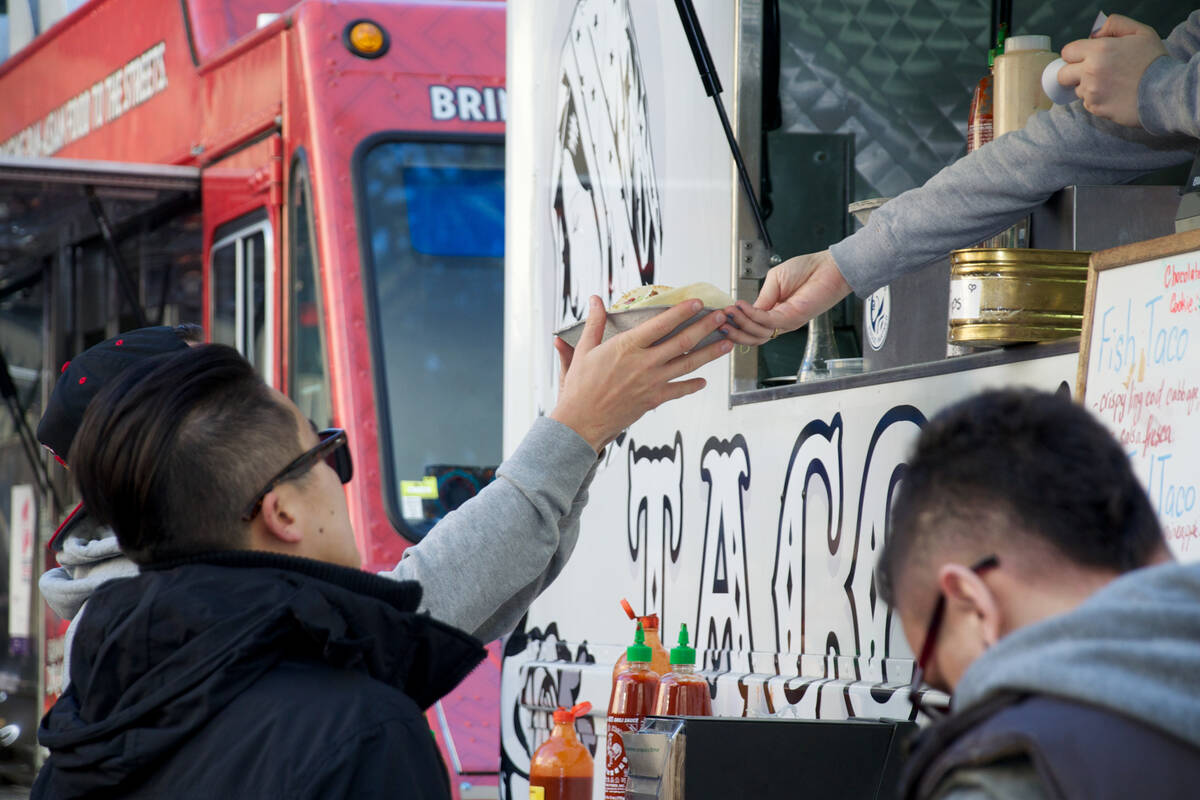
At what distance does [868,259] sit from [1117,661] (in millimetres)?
1829

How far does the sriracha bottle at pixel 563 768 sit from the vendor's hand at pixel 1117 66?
1588 mm

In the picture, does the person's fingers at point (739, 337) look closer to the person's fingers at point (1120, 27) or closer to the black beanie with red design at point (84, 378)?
the person's fingers at point (1120, 27)

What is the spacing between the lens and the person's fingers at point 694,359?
2.73 m

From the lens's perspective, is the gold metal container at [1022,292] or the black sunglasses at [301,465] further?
the gold metal container at [1022,292]

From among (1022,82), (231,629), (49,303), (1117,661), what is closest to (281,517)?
(231,629)

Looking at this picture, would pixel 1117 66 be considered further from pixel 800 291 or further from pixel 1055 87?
pixel 800 291

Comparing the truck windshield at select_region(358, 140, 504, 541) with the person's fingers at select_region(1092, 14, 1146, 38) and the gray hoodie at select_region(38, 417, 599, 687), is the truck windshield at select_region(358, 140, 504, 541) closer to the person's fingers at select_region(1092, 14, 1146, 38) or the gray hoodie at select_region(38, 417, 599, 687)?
the gray hoodie at select_region(38, 417, 599, 687)

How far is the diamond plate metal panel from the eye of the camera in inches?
157

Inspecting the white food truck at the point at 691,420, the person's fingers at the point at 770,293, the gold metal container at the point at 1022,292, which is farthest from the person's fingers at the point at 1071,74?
the person's fingers at the point at 770,293

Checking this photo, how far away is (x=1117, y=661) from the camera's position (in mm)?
1186

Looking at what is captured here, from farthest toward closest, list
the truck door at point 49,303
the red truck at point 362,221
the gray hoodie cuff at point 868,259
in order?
the truck door at point 49,303
the red truck at point 362,221
the gray hoodie cuff at point 868,259

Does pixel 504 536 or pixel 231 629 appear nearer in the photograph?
pixel 231 629

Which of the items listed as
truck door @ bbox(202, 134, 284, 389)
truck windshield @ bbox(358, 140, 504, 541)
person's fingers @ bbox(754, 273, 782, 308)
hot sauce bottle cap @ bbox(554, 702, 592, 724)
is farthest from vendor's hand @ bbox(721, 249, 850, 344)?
truck door @ bbox(202, 134, 284, 389)

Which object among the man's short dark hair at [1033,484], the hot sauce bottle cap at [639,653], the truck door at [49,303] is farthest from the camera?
the truck door at [49,303]
